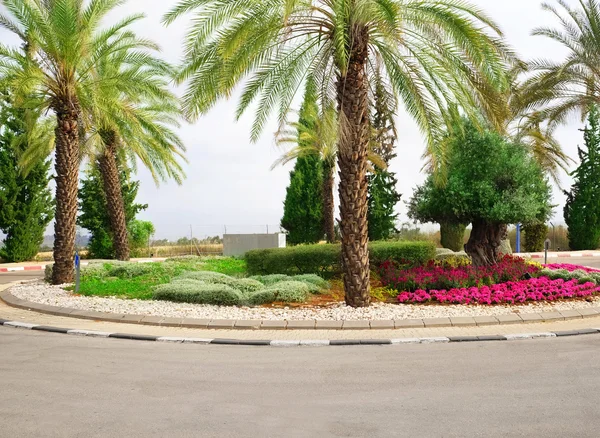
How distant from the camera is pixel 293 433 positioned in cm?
525

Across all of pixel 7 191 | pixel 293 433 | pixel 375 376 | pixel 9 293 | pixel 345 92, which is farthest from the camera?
pixel 7 191

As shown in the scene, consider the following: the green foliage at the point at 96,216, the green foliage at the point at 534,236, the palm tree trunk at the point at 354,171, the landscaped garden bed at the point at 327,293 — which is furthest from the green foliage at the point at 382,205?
the palm tree trunk at the point at 354,171

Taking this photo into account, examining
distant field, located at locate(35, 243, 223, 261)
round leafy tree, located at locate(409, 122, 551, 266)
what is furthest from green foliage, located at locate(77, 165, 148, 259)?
round leafy tree, located at locate(409, 122, 551, 266)

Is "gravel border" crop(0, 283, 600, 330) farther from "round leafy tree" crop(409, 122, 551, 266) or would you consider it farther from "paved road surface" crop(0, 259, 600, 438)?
"round leafy tree" crop(409, 122, 551, 266)

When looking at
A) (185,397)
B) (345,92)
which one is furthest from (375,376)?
(345,92)

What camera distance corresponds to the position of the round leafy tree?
56.8 ft

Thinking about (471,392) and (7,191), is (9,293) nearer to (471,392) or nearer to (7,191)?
(471,392)

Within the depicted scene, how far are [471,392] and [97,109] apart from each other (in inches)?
561

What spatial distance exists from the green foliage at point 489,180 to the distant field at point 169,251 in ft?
69.7

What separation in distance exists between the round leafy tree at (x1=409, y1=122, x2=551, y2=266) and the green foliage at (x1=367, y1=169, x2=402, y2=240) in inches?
673

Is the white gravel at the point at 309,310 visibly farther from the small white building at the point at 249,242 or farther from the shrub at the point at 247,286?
the small white building at the point at 249,242

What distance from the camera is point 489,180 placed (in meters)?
17.5

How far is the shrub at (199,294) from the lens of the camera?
1273cm

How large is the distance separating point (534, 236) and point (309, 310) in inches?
1139
